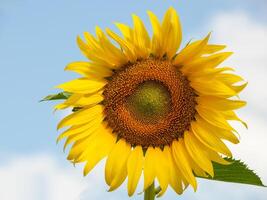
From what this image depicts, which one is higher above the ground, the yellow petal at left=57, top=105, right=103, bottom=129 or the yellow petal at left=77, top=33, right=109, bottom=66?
the yellow petal at left=77, top=33, right=109, bottom=66

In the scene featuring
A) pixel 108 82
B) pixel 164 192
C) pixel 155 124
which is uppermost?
pixel 108 82

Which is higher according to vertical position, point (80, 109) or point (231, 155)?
point (80, 109)

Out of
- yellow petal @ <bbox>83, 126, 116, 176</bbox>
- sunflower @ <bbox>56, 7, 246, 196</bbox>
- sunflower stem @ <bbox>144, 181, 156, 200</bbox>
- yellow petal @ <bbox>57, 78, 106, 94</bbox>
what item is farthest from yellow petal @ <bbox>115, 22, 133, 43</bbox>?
sunflower stem @ <bbox>144, 181, 156, 200</bbox>

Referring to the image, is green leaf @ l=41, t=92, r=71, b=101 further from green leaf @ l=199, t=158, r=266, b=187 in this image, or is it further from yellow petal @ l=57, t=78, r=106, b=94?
green leaf @ l=199, t=158, r=266, b=187

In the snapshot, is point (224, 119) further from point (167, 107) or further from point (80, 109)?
point (80, 109)

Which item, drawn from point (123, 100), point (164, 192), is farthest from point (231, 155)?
point (123, 100)

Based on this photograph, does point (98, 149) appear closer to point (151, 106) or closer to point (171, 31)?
point (151, 106)

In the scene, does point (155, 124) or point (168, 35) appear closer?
point (168, 35)

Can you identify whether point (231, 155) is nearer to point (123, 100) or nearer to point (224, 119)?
point (224, 119)
